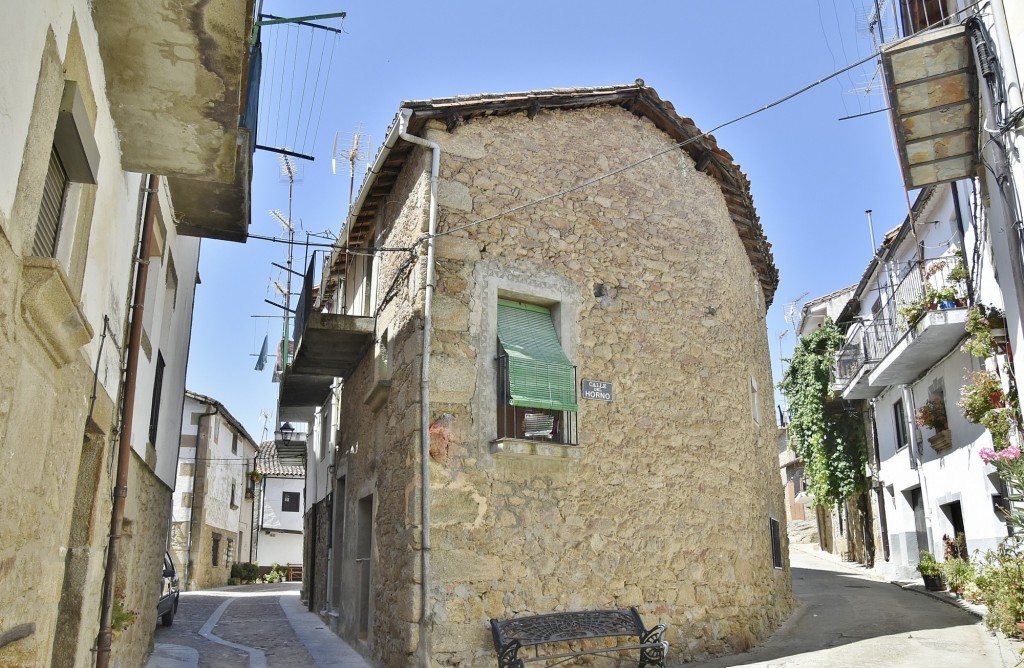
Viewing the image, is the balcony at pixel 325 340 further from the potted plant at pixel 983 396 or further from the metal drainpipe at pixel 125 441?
the potted plant at pixel 983 396

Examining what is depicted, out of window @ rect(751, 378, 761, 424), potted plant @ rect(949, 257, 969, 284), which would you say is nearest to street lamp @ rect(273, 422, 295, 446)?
window @ rect(751, 378, 761, 424)

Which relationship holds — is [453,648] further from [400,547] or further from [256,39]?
[256,39]

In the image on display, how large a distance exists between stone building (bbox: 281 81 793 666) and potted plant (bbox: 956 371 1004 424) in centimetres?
264

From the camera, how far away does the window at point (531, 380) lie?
27.1ft

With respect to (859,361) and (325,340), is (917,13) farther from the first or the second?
(859,361)

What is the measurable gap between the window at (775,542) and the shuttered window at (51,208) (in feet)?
31.5

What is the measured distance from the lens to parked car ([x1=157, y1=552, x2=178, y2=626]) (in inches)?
478

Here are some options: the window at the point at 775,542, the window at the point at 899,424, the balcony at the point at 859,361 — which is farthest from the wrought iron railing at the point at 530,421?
the window at the point at 899,424

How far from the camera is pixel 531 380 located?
328 inches

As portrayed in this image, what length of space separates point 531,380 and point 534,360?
0.23 meters

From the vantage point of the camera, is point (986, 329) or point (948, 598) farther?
point (948, 598)

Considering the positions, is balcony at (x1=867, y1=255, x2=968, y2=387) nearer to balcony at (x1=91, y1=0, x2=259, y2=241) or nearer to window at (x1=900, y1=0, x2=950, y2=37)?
window at (x1=900, y1=0, x2=950, y2=37)

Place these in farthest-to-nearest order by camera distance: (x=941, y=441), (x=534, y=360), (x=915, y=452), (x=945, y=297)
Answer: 1. (x=915, y=452)
2. (x=941, y=441)
3. (x=945, y=297)
4. (x=534, y=360)

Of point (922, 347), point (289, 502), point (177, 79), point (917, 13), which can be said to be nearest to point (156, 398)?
point (177, 79)
